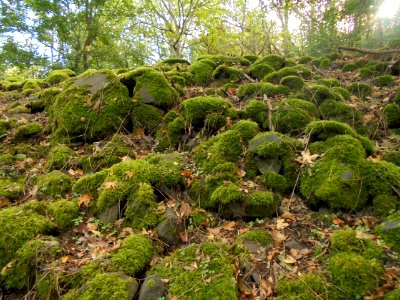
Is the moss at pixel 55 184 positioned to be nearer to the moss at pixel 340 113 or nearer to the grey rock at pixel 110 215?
the grey rock at pixel 110 215

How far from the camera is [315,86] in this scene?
6887 millimetres

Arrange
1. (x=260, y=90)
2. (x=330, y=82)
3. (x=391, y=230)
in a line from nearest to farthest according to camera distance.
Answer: (x=391, y=230) < (x=260, y=90) < (x=330, y=82)

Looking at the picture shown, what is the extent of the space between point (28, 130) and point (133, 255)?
4.66 meters

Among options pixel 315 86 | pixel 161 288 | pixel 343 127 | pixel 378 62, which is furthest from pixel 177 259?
pixel 378 62

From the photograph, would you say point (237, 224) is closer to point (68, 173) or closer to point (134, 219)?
point (134, 219)

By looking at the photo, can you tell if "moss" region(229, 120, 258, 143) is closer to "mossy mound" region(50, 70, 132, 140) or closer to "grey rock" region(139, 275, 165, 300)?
"mossy mound" region(50, 70, 132, 140)

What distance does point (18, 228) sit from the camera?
4.00 metres

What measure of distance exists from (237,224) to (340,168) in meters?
1.79

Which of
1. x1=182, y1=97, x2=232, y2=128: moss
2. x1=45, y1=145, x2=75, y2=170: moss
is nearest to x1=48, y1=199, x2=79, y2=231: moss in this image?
x1=45, y1=145, x2=75, y2=170: moss

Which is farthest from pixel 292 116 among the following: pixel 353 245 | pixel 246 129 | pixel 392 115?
pixel 353 245

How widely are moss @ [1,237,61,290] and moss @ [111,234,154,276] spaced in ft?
2.78

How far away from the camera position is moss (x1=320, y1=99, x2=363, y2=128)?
6.06m

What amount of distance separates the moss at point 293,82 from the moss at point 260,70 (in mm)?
1322

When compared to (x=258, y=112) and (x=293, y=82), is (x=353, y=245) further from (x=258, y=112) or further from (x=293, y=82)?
(x=293, y=82)
